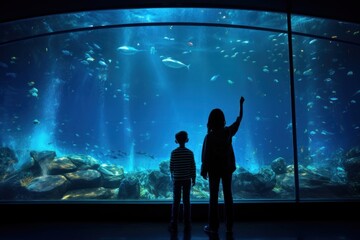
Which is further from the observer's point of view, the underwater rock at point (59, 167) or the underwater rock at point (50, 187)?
the underwater rock at point (59, 167)

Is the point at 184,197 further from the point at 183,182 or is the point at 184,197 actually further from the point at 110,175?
the point at 110,175

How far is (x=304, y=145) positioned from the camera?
Result: 121 feet

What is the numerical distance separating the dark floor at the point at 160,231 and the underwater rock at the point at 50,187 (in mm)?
7072

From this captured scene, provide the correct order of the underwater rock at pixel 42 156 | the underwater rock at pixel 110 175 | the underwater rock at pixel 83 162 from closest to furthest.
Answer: the underwater rock at pixel 110 175 < the underwater rock at pixel 83 162 < the underwater rock at pixel 42 156

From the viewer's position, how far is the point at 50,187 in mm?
11141

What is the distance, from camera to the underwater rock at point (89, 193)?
37.4 ft

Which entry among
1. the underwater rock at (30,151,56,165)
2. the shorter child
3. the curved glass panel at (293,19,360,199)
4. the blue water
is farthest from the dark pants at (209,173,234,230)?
the blue water

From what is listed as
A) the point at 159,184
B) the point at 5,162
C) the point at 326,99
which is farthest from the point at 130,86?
the point at 326,99

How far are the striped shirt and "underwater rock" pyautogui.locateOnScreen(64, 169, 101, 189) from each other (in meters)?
9.34

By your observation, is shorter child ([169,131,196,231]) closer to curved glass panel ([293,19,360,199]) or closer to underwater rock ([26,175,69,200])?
underwater rock ([26,175,69,200])

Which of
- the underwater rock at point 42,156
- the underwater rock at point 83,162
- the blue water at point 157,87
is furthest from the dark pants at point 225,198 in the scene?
the blue water at point 157,87

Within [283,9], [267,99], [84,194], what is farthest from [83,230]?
[267,99]

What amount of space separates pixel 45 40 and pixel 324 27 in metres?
28.7

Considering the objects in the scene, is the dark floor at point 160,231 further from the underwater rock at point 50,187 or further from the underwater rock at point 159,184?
the underwater rock at point 159,184
